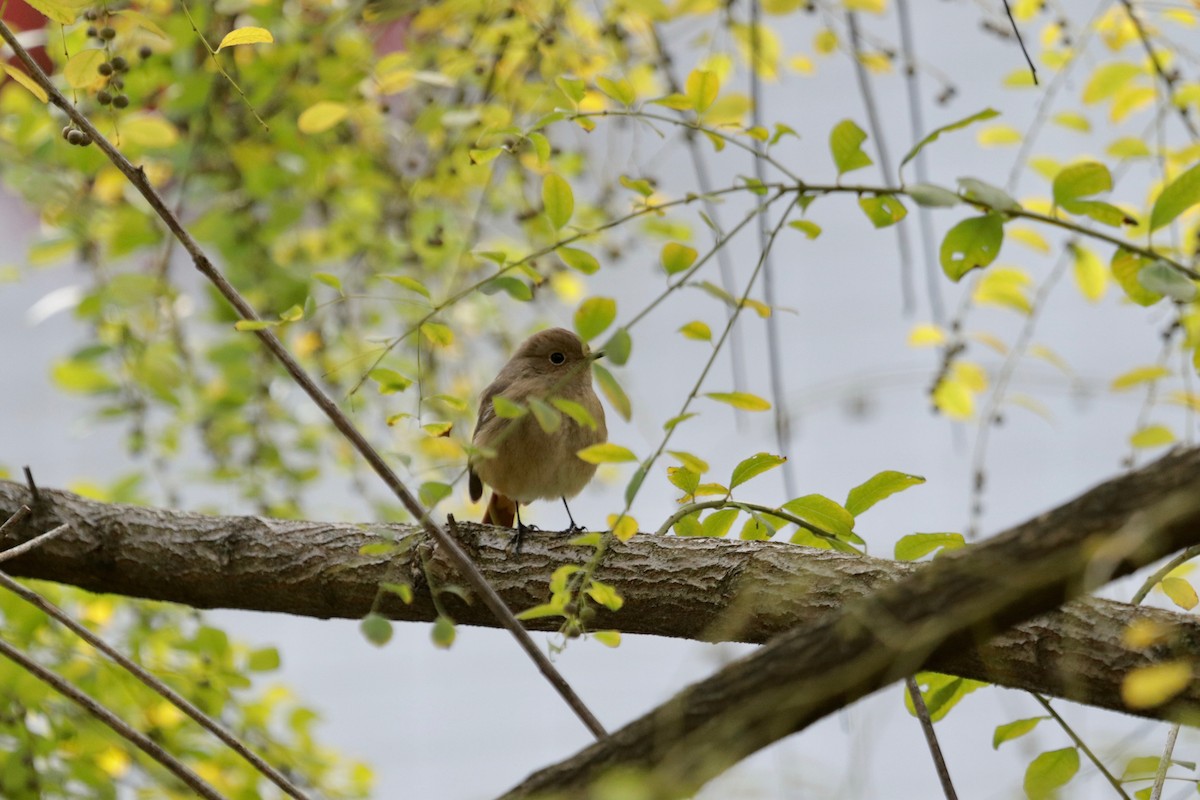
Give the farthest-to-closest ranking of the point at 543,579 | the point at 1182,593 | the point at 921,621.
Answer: the point at 543,579 → the point at 1182,593 → the point at 921,621

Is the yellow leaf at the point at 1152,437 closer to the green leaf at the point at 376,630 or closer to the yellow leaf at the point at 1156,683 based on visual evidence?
the yellow leaf at the point at 1156,683

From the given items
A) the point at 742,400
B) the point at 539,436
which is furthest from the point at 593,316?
the point at 539,436

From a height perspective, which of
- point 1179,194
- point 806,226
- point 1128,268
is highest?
point 806,226

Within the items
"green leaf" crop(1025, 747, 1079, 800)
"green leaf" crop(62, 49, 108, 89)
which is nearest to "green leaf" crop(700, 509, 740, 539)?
"green leaf" crop(1025, 747, 1079, 800)

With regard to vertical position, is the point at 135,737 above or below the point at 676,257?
below

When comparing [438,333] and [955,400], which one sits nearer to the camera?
[438,333]

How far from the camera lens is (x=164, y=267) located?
372 cm

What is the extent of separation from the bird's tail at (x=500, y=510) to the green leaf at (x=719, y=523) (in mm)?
1960

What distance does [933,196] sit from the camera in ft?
6.31

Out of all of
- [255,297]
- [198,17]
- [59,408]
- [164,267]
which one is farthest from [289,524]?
[59,408]

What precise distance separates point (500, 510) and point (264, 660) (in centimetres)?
130

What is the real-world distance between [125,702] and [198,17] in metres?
2.07

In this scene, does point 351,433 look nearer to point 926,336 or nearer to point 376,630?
point 376,630

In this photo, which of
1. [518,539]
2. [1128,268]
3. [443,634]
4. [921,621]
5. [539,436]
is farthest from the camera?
[539,436]
